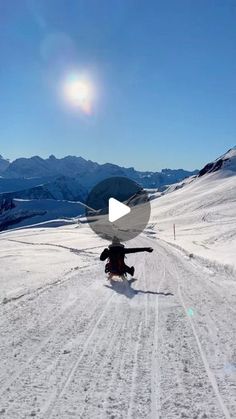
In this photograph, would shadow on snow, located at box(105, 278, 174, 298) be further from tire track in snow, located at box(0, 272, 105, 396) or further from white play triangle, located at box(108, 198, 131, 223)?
white play triangle, located at box(108, 198, 131, 223)

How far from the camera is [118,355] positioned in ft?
22.2

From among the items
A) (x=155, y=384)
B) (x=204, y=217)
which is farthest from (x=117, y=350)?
(x=204, y=217)

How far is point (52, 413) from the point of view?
4699mm

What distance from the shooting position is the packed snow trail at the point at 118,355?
4.95 metres

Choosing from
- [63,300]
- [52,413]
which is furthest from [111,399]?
[63,300]

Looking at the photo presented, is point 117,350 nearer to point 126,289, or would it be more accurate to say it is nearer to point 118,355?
point 118,355

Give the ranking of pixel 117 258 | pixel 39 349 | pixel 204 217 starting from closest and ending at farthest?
pixel 39 349 → pixel 117 258 → pixel 204 217

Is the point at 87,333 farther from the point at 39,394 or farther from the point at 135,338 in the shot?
the point at 39,394

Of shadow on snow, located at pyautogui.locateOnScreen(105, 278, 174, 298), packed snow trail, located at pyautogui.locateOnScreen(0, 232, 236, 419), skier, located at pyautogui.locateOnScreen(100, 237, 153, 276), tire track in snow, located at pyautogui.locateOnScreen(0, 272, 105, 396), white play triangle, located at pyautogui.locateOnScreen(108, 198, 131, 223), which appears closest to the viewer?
packed snow trail, located at pyautogui.locateOnScreen(0, 232, 236, 419)

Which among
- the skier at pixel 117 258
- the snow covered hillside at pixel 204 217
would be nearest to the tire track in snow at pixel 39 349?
the skier at pixel 117 258

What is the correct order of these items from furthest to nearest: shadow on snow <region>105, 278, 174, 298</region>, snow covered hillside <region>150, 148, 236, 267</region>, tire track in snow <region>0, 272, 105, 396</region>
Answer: snow covered hillside <region>150, 148, 236, 267</region>
shadow on snow <region>105, 278, 174, 298</region>
tire track in snow <region>0, 272, 105, 396</region>

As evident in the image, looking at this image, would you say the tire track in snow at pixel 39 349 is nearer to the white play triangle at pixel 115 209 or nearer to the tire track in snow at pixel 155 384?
the tire track in snow at pixel 155 384

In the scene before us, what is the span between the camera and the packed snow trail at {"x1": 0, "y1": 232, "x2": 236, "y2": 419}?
495 cm

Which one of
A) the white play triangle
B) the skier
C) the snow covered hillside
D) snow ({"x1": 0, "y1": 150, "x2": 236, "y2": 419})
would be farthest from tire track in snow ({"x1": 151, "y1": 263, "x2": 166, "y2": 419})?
the snow covered hillside
